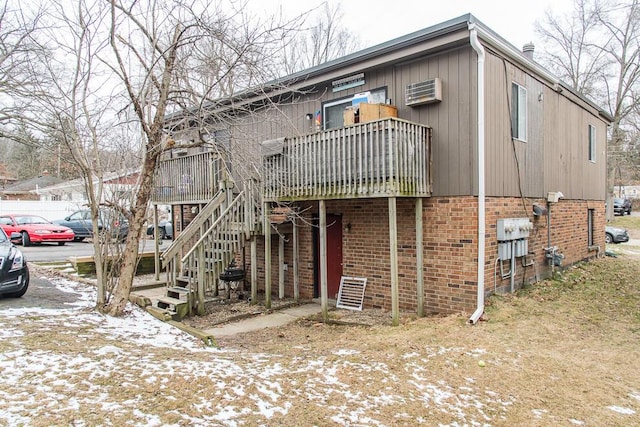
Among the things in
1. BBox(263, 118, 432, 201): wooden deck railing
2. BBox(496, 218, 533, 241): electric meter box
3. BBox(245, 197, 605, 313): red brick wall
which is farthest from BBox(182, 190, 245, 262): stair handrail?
BBox(496, 218, 533, 241): electric meter box

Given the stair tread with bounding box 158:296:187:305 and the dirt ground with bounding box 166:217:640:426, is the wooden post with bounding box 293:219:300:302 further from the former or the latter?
the stair tread with bounding box 158:296:187:305

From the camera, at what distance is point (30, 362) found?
454 centimetres

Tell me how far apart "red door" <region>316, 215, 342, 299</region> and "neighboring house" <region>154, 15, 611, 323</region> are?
0.13ft

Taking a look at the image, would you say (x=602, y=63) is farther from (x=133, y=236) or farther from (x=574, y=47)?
(x=133, y=236)

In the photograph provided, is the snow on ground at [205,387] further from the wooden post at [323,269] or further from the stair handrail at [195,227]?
the stair handrail at [195,227]

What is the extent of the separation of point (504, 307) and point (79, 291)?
910 cm

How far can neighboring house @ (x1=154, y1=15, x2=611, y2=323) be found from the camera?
7602 mm

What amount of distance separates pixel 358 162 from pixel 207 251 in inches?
160

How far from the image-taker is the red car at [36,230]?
1930 centimetres

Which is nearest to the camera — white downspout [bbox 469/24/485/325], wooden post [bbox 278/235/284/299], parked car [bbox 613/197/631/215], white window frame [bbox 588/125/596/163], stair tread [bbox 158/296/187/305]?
white downspout [bbox 469/24/485/325]

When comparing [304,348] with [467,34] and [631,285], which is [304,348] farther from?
[631,285]

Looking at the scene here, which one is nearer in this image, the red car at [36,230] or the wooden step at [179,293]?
the wooden step at [179,293]

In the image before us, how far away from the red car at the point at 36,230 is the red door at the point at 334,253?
15.2m

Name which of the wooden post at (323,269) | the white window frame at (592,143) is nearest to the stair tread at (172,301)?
the wooden post at (323,269)
